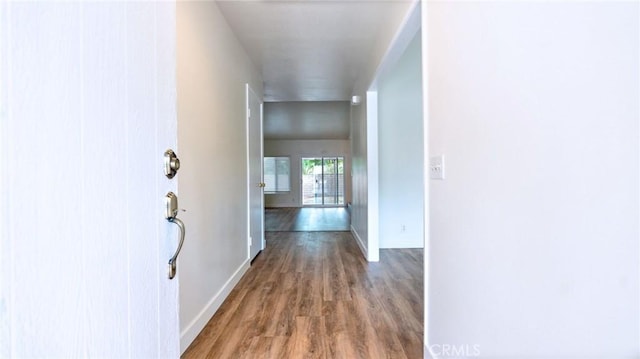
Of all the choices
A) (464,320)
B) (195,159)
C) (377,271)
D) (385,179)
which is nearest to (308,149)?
(385,179)

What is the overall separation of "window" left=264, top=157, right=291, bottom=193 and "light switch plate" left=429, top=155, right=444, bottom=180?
940 centimetres

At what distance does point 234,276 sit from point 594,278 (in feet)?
8.50

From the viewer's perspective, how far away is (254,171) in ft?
12.1

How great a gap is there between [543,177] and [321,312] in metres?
→ 1.84

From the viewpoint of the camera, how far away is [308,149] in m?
10.7

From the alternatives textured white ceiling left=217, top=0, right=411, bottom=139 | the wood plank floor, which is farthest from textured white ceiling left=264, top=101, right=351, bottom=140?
the wood plank floor

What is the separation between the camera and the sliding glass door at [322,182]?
10.9 metres

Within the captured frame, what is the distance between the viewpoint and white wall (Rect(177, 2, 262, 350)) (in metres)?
1.82

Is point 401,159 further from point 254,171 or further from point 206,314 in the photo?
point 206,314

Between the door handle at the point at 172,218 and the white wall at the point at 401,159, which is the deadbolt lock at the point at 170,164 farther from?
the white wall at the point at 401,159

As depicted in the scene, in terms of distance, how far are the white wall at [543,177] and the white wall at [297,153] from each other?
366 inches

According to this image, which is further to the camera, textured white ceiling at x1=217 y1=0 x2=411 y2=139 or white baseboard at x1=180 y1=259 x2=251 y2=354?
textured white ceiling at x1=217 y1=0 x2=411 y2=139

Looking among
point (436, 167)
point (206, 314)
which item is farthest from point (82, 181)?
point (206, 314)
